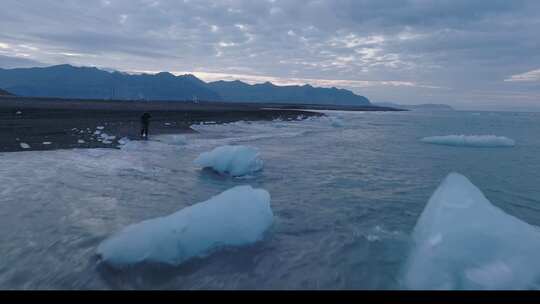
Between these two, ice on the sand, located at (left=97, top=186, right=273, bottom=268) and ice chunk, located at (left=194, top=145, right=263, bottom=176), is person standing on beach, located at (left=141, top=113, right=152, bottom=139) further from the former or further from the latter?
ice on the sand, located at (left=97, top=186, right=273, bottom=268)

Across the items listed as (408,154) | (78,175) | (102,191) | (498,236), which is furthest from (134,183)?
(408,154)

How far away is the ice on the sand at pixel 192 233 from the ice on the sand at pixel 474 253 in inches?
85.4

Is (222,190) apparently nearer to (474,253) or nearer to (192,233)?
(192,233)

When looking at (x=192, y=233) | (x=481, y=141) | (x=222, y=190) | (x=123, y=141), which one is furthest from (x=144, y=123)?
(x=481, y=141)

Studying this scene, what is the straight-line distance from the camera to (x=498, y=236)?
422cm

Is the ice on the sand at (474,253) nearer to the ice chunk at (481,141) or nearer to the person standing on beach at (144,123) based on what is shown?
the person standing on beach at (144,123)

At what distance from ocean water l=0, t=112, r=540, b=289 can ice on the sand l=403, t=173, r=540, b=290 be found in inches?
22.9

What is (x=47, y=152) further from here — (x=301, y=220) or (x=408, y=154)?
(x=408, y=154)

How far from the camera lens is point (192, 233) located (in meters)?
5.11

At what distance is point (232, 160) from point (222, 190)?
73.1 inches

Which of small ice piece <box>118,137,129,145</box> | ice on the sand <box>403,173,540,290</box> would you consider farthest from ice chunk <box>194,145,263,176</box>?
ice on the sand <box>403,173,540,290</box>

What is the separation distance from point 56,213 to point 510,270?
638 cm

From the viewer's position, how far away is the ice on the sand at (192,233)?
4.78 metres

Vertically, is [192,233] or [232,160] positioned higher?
[232,160]
